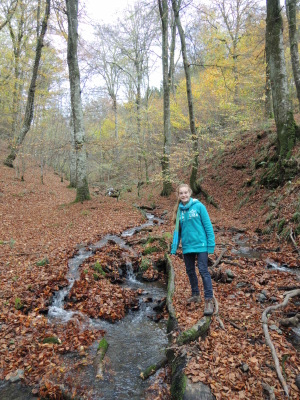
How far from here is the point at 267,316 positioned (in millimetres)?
4039

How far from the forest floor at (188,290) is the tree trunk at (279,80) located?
1.98m

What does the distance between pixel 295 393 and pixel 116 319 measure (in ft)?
11.2

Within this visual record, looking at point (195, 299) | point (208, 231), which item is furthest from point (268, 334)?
point (208, 231)

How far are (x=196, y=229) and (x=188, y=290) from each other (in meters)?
1.73

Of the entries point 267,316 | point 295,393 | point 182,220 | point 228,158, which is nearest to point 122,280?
point 182,220

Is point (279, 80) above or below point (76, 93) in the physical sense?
below

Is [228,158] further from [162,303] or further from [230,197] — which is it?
[162,303]

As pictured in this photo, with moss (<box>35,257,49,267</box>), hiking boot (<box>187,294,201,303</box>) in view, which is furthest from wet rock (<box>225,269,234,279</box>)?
moss (<box>35,257,49,267</box>)

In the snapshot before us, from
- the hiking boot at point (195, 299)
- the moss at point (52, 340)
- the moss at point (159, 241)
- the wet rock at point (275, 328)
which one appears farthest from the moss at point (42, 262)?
the wet rock at point (275, 328)

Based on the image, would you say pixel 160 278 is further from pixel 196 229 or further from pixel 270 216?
pixel 270 216

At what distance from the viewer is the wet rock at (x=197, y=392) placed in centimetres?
276

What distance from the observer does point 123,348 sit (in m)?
4.39

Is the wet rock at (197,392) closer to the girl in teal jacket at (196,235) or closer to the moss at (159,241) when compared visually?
the girl in teal jacket at (196,235)

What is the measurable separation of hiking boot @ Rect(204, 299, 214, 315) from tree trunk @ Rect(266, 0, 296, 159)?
7745 mm
